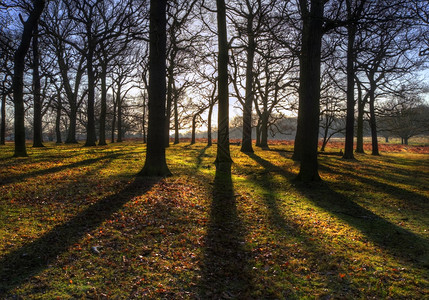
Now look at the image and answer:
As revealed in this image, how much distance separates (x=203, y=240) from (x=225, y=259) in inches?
24.8

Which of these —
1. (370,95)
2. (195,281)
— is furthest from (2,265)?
(370,95)

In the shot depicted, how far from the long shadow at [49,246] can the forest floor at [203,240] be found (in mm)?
19

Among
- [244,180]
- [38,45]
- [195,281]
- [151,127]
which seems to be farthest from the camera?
[38,45]

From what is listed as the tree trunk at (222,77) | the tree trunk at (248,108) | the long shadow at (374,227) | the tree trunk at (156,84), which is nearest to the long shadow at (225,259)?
the long shadow at (374,227)

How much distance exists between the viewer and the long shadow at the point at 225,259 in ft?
10.5

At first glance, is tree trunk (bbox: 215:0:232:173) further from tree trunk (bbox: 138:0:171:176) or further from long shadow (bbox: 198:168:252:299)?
long shadow (bbox: 198:168:252:299)

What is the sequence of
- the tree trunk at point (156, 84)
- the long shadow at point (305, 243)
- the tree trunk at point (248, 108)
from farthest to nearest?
1. the tree trunk at point (248, 108)
2. the tree trunk at point (156, 84)
3. the long shadow at point (305, 243)

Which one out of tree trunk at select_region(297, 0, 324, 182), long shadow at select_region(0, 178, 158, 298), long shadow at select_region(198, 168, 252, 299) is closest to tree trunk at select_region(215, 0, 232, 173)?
tree trunk at select_region(297, 0, 324, 182)

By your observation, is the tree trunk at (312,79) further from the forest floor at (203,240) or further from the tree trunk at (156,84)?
the tree trunk at (156,84)

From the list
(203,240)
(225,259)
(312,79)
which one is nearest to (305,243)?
(225,259)

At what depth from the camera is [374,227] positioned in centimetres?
517

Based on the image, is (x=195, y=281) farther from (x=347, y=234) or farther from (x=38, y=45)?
(x=38, y=45)

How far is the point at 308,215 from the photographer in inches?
227

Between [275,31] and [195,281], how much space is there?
9.01 m
